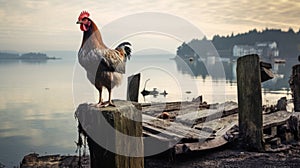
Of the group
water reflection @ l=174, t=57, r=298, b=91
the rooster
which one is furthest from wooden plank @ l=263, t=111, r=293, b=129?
the rooster

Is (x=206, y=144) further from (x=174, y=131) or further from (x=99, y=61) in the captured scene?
(x=99, y=61)

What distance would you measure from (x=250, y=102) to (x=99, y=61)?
13.6 feet

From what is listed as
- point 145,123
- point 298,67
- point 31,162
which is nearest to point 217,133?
point 145,123

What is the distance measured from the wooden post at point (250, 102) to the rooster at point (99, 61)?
3.48m

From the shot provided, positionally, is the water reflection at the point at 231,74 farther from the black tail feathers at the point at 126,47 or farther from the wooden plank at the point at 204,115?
the black tail feathers at the point at 126,47

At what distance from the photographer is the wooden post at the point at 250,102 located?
7.58m

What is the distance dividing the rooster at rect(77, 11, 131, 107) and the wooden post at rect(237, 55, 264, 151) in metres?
3.48

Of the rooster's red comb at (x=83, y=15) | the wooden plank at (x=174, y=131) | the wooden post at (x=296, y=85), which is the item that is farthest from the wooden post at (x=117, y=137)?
the wooden post at (x=296, y=85)

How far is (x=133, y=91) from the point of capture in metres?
12.2

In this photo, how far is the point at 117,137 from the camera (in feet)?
10.5

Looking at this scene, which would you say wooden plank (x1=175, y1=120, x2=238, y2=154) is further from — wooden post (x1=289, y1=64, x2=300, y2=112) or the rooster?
wooden post (x1=289, y1=64, x2=300, y2=112)

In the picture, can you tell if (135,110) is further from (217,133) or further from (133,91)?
(133,91)

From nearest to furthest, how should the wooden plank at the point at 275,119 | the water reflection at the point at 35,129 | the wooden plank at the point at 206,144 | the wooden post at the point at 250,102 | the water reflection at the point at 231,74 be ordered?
the wooden plank at the point at 206,144
the wooden post at the point at 250,102
the wooden plank at the point at 275,119
the water reflection at the point at 35,129
the water reflection at the point at 231,74

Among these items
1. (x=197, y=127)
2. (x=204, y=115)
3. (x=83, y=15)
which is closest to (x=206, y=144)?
(x=197, y=127)
